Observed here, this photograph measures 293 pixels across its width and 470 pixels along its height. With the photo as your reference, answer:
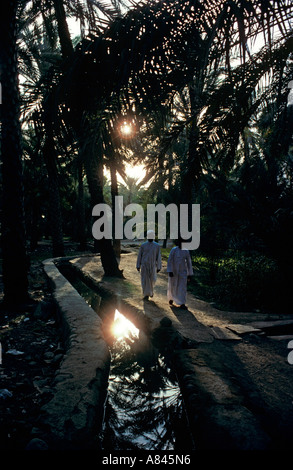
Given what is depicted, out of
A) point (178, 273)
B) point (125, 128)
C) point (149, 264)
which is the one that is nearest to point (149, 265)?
point (149, 264)

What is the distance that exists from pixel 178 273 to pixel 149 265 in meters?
0.82

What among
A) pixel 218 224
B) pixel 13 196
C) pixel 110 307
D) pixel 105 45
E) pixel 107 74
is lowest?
pixel 110 307

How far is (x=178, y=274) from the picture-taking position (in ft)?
21.5

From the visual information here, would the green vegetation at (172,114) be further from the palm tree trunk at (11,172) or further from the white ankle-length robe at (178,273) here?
the white ankle-length robe at (178,273)

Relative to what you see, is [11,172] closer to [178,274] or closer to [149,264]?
[149,264]

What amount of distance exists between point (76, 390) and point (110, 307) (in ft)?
14.0

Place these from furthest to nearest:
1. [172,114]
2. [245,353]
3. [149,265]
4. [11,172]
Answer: [149,265], [11,172], [172,114], [245,353]

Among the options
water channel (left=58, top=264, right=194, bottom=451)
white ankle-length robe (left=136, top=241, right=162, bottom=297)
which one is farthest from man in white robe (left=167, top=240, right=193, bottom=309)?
water channel (left=58, top=264, right=194, bottom=451)

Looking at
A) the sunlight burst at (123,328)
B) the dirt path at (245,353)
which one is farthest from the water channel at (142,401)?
the dirt path at (245,353)

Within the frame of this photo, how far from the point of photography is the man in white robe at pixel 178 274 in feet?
21.2

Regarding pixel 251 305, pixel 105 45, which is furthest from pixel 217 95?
pixel 251 305

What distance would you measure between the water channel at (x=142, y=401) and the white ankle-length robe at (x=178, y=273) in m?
1.56

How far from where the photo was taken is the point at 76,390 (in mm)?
2787
